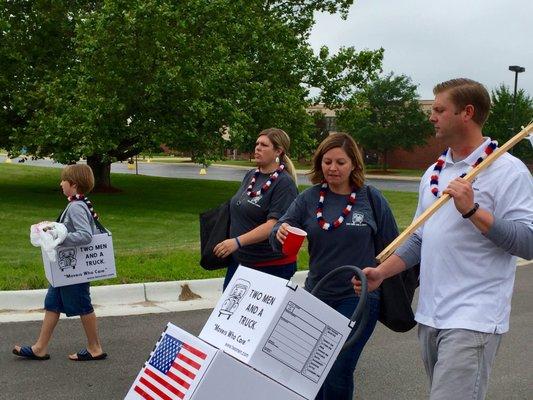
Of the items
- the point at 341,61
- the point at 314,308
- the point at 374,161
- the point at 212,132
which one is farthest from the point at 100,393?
the point at 374,161

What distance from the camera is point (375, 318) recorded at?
443 centimetres

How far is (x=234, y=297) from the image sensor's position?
3.35 metres

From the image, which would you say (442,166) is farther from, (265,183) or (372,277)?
(265,183)

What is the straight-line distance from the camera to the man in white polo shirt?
10.2 feet

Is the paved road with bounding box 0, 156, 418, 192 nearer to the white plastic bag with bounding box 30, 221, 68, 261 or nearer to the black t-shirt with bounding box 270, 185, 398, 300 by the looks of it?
the white plastic bag with bounding box 30, 221, 68, 261

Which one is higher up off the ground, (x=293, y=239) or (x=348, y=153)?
(x=348, y=153)

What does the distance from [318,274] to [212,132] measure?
59.2 ft

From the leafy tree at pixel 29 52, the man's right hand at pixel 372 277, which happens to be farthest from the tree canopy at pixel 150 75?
the man's right hand at pixel 372 277

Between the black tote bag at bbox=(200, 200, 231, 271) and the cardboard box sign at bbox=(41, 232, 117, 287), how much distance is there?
938 millimetres

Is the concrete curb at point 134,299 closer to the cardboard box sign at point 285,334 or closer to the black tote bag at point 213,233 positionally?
the black tote bag at point 213,233

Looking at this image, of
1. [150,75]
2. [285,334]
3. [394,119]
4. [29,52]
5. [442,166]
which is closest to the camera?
[285,334]

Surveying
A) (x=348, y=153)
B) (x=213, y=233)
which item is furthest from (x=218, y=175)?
(x=348, y=153)

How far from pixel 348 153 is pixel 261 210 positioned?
132cm

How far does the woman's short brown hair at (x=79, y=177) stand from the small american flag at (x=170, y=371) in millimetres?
3131
